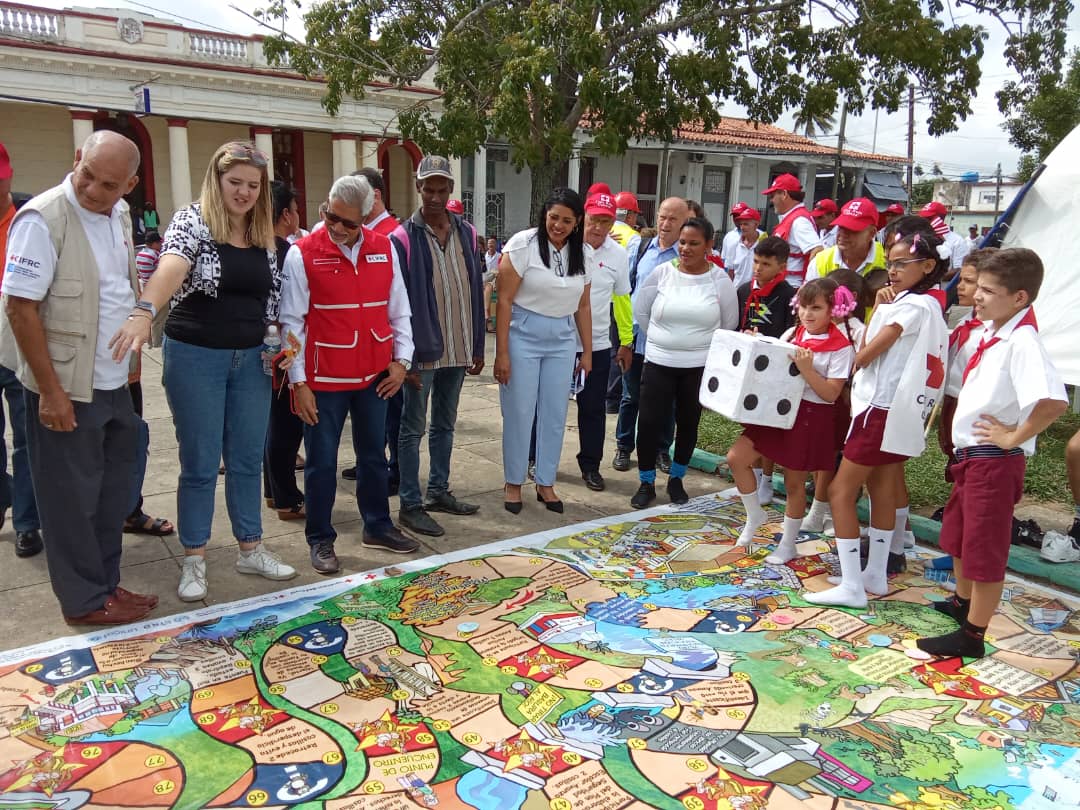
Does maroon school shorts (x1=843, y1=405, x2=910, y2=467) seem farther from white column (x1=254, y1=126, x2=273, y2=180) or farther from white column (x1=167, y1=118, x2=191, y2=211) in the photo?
white column (x1=254, y1=126, x2=273, y2=180)

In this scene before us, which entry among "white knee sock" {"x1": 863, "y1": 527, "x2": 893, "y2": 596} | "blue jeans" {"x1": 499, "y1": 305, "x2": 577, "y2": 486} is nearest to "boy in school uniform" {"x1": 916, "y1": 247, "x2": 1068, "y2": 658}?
"white knee sock" {"x1": 863, "y1": 527, "x2": 893, "y2": 596}

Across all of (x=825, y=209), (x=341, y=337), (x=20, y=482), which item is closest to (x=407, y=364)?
(x=341, y=337)

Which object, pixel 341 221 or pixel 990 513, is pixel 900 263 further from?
pixel 341 221

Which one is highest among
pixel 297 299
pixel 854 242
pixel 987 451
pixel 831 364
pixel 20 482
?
pixel 854 242

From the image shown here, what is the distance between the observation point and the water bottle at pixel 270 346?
3.38m

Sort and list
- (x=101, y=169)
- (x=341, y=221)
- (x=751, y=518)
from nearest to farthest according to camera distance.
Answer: (x=101, y=169), (x=341, y=221), (x=751, y=518)

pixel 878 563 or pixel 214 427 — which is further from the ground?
pixel 214 427

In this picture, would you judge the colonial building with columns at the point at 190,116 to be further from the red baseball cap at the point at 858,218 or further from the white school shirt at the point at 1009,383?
the white school shirt at the point at 1009,383

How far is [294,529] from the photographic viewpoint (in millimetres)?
4281

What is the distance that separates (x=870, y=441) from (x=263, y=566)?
268 cm

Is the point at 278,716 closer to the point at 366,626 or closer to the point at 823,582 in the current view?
the point at 366,626

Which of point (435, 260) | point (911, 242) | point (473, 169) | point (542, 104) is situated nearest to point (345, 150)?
point (473, 169)

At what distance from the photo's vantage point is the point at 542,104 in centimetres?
939

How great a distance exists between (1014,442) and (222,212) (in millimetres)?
3020
